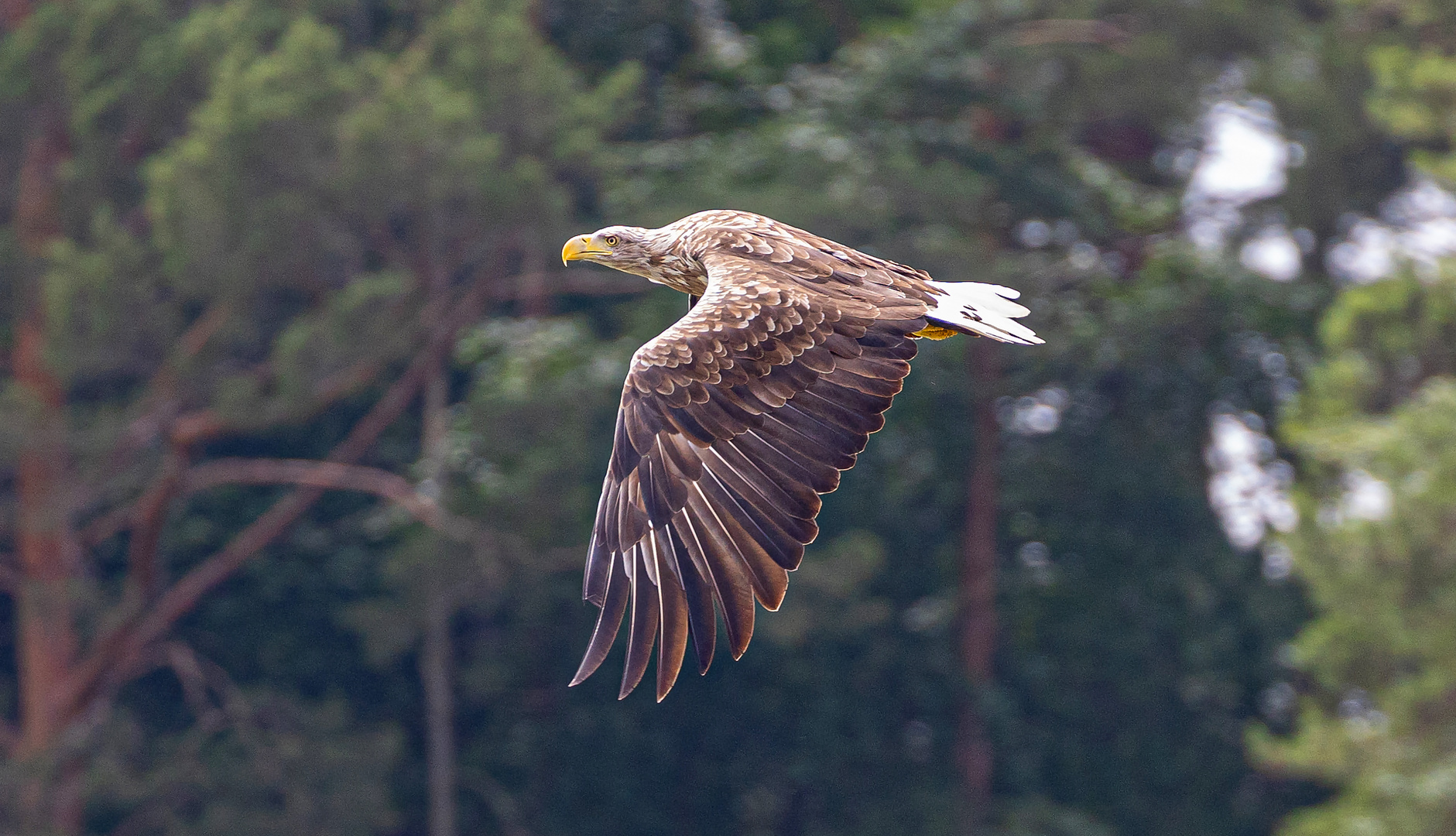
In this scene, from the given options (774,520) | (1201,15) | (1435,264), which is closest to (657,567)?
(774,520)

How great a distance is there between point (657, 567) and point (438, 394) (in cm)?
1214

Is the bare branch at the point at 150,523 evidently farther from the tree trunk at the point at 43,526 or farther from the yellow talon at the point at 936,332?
the yellow talon at the point at 936,332

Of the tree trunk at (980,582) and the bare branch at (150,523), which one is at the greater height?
the bare branch at (150,523)

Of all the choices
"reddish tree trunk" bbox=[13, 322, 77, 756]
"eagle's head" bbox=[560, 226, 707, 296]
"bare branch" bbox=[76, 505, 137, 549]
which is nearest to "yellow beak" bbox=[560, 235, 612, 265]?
"eagle's head" bbox=[560, 226, 707, 296]

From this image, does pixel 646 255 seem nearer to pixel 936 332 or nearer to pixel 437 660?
pixel 936 332

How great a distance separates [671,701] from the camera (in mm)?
18609

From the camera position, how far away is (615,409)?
16062 millimetres

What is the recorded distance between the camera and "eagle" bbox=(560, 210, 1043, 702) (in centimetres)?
557

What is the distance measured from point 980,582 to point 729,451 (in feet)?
45.5

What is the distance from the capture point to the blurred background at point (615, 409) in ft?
53.0

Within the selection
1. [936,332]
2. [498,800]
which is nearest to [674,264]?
[936,332]

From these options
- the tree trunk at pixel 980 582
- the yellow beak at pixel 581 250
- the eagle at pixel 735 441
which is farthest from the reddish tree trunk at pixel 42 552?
the eagle at pixel 735 441

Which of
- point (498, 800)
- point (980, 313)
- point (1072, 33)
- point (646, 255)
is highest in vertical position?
point (980, 313)

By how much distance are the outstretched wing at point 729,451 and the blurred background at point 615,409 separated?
9960mm
